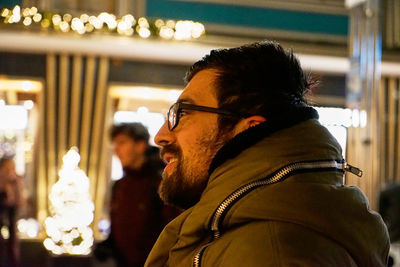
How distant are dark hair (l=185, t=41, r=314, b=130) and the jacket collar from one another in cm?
4

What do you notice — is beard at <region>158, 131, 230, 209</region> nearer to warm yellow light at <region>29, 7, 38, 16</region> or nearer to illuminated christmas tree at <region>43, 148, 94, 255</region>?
warm yellow light at <region>29, 7, 38, 16</region>

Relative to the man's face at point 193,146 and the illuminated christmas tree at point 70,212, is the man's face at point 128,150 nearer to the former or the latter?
the man's face at point 193,146

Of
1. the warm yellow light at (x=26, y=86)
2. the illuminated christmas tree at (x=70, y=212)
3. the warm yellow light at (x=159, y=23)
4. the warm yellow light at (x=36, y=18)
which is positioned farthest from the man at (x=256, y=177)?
the warm yellow light at (x=26, y=86)

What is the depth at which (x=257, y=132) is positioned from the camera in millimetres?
1487

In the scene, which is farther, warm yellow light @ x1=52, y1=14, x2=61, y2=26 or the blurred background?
the blurred background

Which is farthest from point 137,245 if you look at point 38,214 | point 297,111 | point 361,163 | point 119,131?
point 38,214

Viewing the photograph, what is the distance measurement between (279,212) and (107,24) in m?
7.36

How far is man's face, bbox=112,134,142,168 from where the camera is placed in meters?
4.66

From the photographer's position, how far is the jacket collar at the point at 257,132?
4.88 ft

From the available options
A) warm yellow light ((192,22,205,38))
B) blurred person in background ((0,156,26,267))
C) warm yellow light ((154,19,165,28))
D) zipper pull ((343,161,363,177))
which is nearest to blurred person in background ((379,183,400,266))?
warm yellow light ((192,22,205,38))

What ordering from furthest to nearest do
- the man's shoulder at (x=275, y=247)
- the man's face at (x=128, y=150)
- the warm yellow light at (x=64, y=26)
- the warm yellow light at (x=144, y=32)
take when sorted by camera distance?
1. the warm yellow light at (x=144, y=32)
2. the warm yellow light at (x=64, y=26)
3. the man's face at (x=128, y=150)
4. the man's shoulder at (x=275, y=247)

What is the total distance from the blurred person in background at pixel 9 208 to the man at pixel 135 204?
144 inches

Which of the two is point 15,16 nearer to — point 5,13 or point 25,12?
point 25,12

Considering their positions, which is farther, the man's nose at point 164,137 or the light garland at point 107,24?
the light garland at point 107,24
